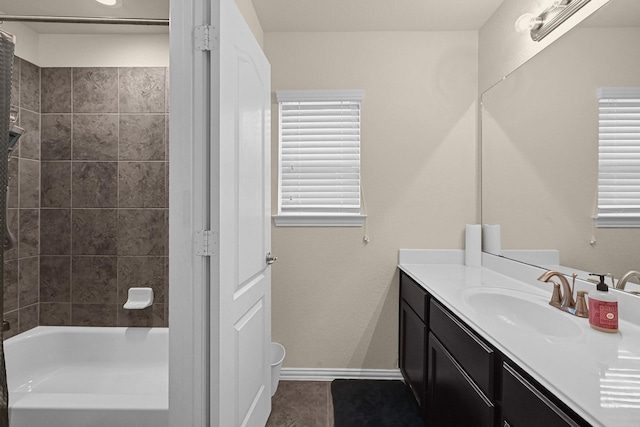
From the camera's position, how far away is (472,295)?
5.32 feet

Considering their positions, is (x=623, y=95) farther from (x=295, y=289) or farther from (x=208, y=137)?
(x=295, y=289)

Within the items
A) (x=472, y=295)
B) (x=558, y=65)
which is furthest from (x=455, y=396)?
(x=558, y=65)

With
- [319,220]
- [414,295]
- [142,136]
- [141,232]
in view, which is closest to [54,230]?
[141,232]

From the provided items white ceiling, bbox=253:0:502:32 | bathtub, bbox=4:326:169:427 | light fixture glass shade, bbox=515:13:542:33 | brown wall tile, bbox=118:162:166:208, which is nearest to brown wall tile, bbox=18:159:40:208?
brown wall tile, bbox=118:162:166:208

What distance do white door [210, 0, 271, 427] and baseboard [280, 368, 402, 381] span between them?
538 millimetres

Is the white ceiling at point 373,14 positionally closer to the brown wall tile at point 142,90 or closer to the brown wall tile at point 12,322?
the brown wall tile at point 142,90

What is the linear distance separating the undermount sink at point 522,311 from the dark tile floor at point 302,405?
3.74 ft

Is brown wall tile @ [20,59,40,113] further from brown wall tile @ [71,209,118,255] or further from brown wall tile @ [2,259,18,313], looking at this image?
brown wall tile @ [2,259,18,313]

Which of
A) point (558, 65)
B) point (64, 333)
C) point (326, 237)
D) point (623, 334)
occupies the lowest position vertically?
point (64, 333)

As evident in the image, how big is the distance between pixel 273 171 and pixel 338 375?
1591 millimetres

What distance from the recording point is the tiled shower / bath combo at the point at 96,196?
2.13 meters

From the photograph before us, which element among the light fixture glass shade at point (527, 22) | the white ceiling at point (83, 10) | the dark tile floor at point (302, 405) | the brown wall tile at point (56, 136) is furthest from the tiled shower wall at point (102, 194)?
the light fixture glass shade at point (527, 22)

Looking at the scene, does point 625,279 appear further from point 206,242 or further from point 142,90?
point 142,90

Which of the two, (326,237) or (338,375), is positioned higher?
(326,237)
